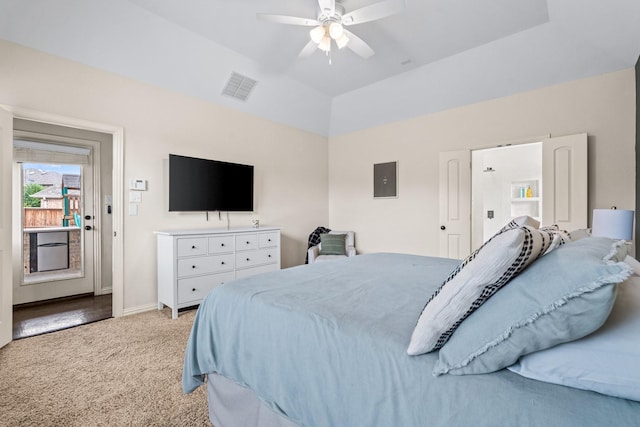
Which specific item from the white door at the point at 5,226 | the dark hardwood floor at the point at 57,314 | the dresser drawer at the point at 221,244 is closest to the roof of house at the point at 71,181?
the dark hardwood floor at the point at 57,314

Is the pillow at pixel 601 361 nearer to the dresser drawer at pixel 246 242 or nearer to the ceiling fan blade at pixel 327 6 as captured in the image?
the ceiling fan blade at pixel 327 6

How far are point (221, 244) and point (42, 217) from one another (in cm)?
273

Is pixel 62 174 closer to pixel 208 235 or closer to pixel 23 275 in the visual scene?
pixel 23 275

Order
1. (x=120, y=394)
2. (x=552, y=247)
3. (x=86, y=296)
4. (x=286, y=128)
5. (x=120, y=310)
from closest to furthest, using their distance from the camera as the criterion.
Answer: (x=552, y=247) < (x=120, y=394) < (x=120, y=310) < (x=86, y=296) < (x=286, y=128)

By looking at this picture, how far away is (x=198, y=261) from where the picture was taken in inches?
126

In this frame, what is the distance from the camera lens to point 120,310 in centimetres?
308

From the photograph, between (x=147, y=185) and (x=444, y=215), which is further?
(x=444, y=215)

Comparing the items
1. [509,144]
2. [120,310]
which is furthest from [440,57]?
[120,310]

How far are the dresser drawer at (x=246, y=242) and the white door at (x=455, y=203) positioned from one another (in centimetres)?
257

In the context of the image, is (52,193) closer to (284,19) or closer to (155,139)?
(155,139)

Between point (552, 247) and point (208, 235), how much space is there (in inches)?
121

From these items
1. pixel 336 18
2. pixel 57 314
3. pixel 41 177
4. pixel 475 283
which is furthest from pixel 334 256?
pixel 41 177

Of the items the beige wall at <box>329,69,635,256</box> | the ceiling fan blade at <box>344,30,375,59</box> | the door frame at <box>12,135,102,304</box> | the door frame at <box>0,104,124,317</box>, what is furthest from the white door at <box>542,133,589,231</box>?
the door frame at <box>12,135,102,304</box>

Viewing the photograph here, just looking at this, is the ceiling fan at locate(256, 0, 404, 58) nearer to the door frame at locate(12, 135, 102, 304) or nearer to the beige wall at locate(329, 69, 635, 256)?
the beige wall at locate(329, 69, 635, 256)
